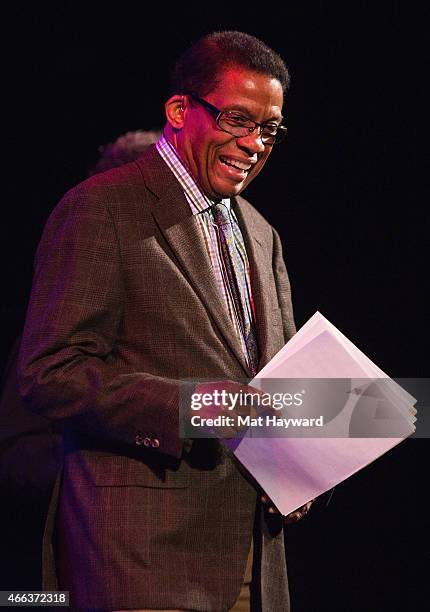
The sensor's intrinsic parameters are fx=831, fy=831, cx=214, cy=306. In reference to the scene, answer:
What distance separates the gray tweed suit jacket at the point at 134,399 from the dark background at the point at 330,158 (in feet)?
4.29

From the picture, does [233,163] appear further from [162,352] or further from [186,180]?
[162,352]

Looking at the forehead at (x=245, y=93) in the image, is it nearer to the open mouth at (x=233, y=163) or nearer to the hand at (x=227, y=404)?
the open mouth at (x=233, y=163)

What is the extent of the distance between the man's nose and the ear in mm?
138

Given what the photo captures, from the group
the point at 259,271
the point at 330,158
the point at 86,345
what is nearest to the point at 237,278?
the point at 259,271

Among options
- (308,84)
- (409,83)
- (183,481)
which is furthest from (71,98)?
(183,481)

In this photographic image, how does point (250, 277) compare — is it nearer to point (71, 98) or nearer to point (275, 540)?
point (275, 540)

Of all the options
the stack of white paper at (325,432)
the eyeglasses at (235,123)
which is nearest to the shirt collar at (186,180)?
the eyeglasses at (235,123)

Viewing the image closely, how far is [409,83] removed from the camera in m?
2.87

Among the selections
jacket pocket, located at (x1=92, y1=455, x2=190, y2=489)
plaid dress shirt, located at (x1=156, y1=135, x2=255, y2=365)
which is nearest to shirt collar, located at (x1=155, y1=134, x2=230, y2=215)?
plaid dress shirt, located at (x1=156, y1=135, x2=255, y2=365)

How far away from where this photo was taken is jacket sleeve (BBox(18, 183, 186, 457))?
1438mm

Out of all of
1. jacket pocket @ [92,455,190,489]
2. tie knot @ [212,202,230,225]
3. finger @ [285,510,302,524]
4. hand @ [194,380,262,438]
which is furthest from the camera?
tie knot @ [212,202,230,225]

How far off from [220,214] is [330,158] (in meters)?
1.31

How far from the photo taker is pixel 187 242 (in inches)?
64.1

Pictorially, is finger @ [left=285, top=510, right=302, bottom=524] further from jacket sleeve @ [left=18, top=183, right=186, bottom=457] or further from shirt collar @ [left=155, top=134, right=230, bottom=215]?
shirt collar @ [left=155, top=134, right=230, bottom=215]
